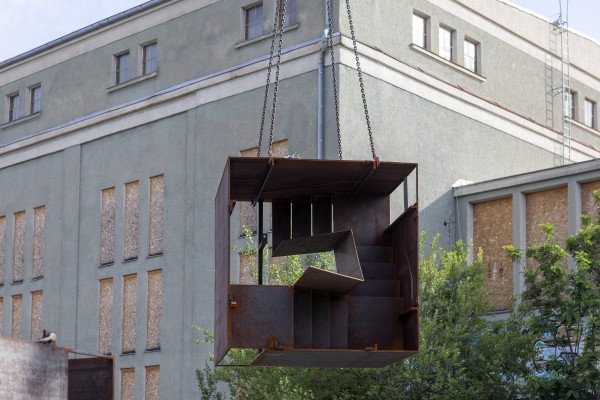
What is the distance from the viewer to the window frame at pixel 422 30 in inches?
1446

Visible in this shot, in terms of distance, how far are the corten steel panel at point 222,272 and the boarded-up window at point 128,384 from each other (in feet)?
87.4

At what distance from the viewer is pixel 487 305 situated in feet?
88.6

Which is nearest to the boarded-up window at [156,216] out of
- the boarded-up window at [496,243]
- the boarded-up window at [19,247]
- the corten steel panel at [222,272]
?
the boarded-up window at [19,247]

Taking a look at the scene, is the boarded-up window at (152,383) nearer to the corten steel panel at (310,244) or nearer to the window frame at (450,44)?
the window frame at (450,44)

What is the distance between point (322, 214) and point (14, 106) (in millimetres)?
33836

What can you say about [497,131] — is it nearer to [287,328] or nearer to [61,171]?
[61,171]

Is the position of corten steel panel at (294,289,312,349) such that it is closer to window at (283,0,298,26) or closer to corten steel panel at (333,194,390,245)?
corten steel panel at (333,194,390,245)

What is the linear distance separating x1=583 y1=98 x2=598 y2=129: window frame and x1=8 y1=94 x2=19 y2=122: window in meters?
20.1

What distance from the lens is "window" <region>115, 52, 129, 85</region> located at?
40.9 meters

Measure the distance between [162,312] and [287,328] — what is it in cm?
2580

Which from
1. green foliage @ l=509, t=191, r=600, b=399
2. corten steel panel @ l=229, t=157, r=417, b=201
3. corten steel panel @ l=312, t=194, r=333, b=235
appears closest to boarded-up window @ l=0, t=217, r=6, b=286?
green foliage @ l=509, t=191, r=600, b=399

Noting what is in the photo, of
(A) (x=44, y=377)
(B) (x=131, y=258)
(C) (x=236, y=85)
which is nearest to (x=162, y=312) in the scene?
(B) (x=131, y=258)

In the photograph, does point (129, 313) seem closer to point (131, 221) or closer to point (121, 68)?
point (131, 221)

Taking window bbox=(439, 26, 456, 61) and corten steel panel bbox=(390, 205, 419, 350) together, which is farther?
window bbox=(439, 26, 456, 61)
